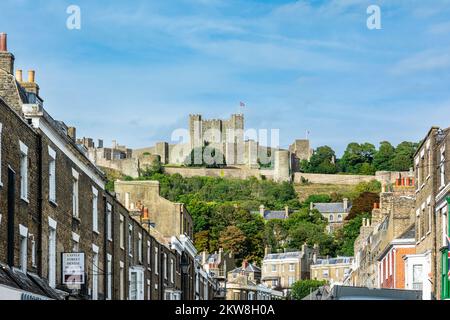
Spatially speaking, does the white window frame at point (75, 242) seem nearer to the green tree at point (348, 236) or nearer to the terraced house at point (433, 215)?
the terraced house at point (433, 215)

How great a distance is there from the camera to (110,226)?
39094 mm

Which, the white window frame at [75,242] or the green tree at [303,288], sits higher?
the white window frame at [75,242]

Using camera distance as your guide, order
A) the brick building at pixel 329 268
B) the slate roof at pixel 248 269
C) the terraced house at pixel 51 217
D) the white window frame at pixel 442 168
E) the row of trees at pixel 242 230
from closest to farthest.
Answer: the terraced house at pixel 51 217, the white window frame at pixel 442 168, the slate roof at pixel 248 269, the row of trees at pixel 242 230, the brick building at pixel 329 268

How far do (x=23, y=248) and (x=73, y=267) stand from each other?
3.59 meters

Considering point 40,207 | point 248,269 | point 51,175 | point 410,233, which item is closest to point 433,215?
point 410,233

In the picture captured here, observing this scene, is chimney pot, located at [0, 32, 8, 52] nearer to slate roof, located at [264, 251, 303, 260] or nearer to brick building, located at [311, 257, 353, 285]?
brick building, located at [311, 257, 353, 285]

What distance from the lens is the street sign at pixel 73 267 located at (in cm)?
2992

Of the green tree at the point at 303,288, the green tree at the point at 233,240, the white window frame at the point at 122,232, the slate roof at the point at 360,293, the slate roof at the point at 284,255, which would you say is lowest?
the green tree at the point at 303,288

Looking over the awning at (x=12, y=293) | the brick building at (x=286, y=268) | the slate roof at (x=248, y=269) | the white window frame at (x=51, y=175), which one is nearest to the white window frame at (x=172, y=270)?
the white window frame at (x=51, y=175)

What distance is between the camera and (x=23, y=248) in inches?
1048

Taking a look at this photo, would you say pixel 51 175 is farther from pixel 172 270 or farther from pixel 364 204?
pixel 364 204
